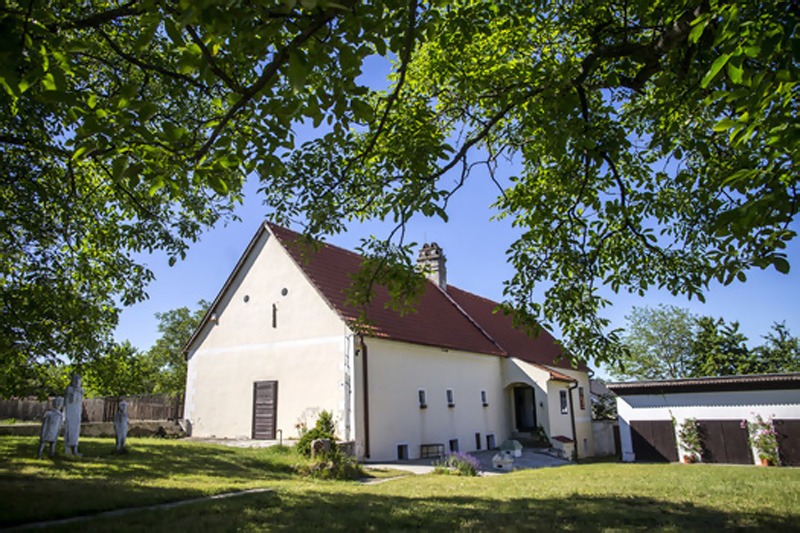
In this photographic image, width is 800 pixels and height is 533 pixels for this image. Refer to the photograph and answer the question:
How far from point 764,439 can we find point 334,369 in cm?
1689

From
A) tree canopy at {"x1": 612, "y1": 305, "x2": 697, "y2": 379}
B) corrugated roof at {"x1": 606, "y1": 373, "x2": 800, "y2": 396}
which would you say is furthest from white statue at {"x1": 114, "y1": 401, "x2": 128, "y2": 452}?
tree canopy at {"x1": 612, "y1": 305, "x2": 697, "y2": 379}

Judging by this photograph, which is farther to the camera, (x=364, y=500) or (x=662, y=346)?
(x=662, y=346)

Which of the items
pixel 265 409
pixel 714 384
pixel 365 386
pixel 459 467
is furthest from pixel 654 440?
pixel 265 409

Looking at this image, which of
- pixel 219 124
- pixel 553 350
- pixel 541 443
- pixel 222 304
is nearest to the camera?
pixel 219 124

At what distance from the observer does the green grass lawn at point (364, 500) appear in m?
6.62

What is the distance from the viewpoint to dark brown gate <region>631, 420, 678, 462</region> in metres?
23.5

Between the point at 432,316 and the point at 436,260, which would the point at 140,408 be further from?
the point at 436,260

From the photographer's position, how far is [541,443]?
25.0 meters

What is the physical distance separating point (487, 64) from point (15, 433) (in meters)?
21.8

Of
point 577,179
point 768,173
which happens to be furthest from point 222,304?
point 768,173

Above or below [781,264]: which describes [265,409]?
below

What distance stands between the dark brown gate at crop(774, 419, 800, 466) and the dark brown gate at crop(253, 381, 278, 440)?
1921 cm

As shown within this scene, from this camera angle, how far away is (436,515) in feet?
23.8

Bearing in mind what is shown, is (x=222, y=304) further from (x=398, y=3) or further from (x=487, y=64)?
(x=398, y=3)
